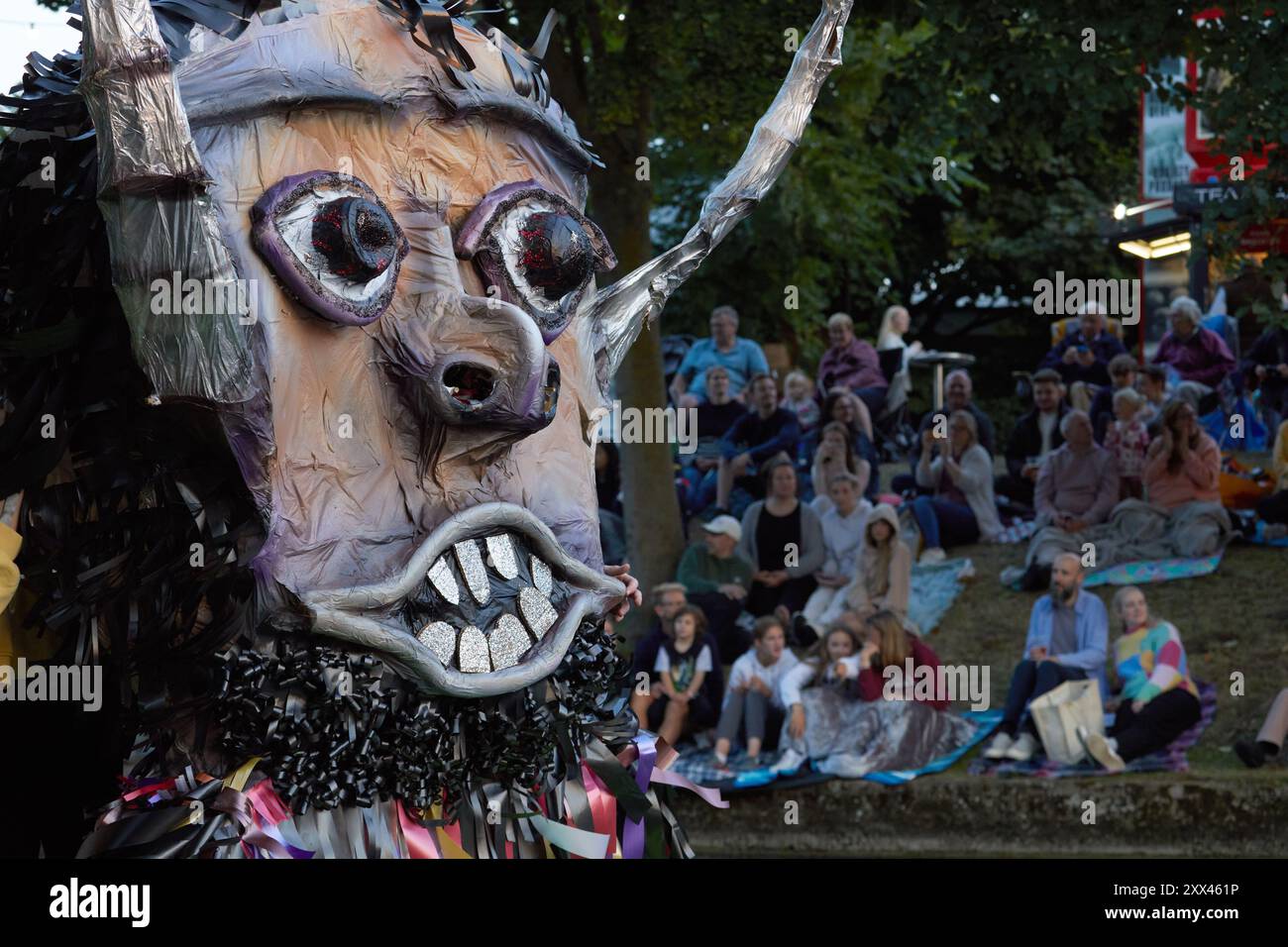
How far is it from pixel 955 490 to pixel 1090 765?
2315 millimetres

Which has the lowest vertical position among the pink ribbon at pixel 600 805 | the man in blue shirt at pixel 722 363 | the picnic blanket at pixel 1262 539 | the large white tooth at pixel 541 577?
the pink ribbon at pixel 600 805

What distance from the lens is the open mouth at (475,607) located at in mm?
2066

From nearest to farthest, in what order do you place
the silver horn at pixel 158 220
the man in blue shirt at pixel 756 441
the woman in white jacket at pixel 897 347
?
1. the silver horn at pixel 158 220
2. the man in blue shirt at pixel 756 441
3. the woman in white jacket at pixel 897 347

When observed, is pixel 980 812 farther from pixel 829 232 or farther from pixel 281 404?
pixel 829 232

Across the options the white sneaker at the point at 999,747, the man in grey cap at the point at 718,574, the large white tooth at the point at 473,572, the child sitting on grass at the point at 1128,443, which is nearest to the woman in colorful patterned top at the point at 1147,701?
the white sneaker at the point at 999,747

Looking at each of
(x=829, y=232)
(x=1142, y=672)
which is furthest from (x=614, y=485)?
(x=829, y=232)

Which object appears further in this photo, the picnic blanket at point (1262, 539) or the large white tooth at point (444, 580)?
the picnic blanket at point (1262, 539)

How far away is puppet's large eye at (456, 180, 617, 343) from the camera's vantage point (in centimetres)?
226

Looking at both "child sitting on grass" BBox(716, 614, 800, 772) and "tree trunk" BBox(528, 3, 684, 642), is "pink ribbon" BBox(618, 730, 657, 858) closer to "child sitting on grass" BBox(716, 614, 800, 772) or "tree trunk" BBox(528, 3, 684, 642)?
"child sitting on grass" BBox(716, 614, 800, 772)

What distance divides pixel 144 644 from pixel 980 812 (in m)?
5.61

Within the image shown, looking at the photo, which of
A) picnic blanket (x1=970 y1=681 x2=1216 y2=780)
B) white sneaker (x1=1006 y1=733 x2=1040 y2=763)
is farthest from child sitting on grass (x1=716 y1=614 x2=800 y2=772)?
white sneaker (x1=1006 y1=733 x2=1040 y2=763)

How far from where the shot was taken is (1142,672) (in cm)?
720

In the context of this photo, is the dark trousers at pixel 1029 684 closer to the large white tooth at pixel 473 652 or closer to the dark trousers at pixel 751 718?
the dark trousers at pixel 751 718

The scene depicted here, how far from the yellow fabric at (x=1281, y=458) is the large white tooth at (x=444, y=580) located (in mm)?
7108
